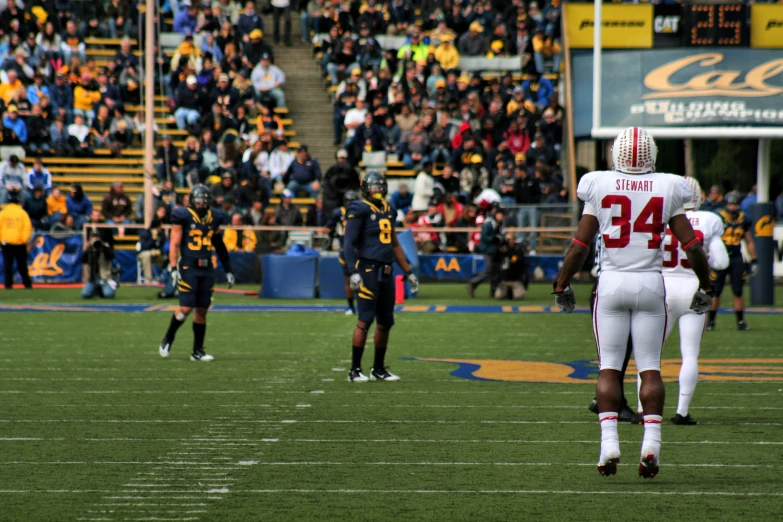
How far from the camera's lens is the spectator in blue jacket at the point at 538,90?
27.9 metres

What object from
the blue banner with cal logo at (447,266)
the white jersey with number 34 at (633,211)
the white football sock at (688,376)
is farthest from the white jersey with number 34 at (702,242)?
the blue banner with cal logo at (447,266)

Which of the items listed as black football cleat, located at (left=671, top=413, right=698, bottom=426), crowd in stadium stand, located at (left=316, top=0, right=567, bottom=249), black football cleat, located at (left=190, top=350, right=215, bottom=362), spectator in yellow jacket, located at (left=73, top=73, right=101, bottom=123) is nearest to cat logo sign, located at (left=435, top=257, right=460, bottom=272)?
crowd in stadium stand, located at (left=316, top=0, right=567, bottom=249)

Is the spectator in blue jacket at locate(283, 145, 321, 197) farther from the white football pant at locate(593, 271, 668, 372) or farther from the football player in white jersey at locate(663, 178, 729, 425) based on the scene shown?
the white football pant at locate(593, 271, 668, 372)

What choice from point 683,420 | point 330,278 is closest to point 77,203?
point 330,278

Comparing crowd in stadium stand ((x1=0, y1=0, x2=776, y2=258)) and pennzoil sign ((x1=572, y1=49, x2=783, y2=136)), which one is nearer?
pennzoil sign ((x1=572, y1=49, x2=783, y2=136))

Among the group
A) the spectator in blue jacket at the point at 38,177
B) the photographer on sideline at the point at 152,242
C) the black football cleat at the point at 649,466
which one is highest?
the spectator in blue jacket at the point at 38,177

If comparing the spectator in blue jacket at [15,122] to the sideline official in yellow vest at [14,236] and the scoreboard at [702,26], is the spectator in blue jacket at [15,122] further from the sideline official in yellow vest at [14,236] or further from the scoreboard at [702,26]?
the scoreboard at [702,26]

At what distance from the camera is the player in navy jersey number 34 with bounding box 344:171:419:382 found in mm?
10391

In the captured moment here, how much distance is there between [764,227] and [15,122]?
1573cm

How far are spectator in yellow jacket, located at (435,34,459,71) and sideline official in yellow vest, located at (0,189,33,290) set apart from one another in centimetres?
1016

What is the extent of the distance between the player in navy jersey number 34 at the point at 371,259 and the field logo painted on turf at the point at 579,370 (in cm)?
100

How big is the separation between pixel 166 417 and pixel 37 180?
1797 centimetres

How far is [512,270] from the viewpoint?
21172 millimetres

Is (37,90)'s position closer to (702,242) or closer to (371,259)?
(371,259)
